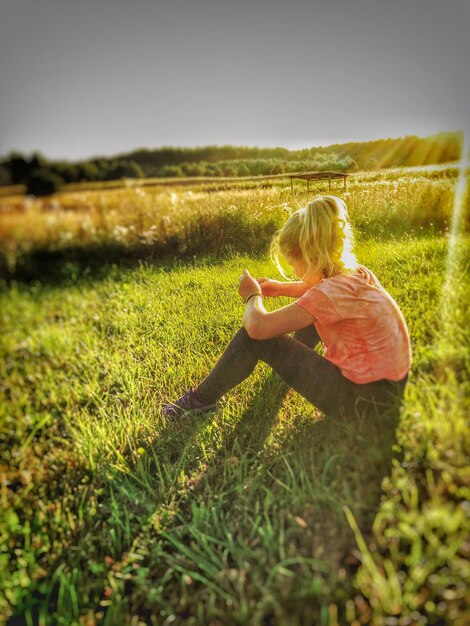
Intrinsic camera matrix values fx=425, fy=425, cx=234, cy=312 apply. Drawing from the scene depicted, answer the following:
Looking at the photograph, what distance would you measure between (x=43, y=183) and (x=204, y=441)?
1523 mm

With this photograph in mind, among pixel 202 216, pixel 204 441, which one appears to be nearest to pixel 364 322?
pixel 204 441

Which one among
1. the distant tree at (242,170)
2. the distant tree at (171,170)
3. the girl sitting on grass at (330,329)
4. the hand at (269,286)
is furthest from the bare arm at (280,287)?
the distant tree at (171,170)

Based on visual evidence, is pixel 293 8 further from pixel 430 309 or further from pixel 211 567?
pixel 211 567

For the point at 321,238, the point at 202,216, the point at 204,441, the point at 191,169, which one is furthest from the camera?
the point at 202,216

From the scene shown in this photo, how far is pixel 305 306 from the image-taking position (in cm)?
195

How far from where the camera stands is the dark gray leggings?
→ 1985 mm

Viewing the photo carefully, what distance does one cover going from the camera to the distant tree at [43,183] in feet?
6.09

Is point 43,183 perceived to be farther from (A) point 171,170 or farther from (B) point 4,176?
(A) point 171,170

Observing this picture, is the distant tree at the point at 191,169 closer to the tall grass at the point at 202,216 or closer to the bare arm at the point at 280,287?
the tall grass at the point at 202,216

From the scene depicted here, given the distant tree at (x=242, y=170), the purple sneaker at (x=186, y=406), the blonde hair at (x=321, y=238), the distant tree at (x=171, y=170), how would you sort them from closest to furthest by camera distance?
1. the blonde hair at (x=321, y=238)
2. the distant tree at (x=171, y=170)
3. the purple sneaker at (x=186, y=406)
4. the distant tree at (x=242, y=170)

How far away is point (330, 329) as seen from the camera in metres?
2.08

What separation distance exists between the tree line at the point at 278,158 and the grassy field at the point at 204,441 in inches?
4.5

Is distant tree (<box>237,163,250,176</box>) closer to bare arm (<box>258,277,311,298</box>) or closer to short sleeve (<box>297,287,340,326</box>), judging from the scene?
bare arm (<box>258,277,311,298</box>)

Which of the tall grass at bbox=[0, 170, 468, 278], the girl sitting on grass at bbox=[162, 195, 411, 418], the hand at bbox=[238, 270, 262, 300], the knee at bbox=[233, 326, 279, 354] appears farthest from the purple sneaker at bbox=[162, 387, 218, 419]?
the tall grass at bbox=[0, 170, 468, 278]
